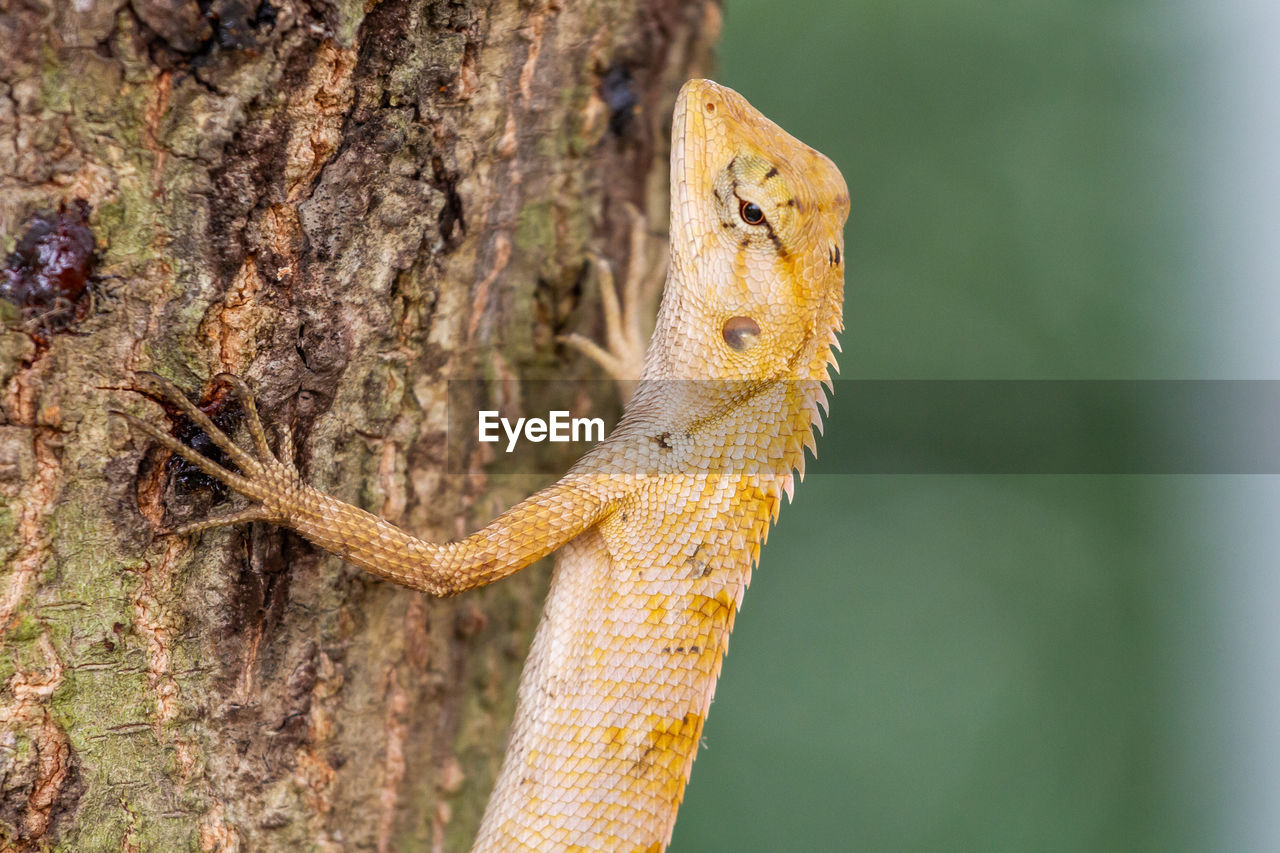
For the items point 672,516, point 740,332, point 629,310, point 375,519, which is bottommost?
point 375,519

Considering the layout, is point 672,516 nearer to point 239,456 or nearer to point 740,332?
point 740,332


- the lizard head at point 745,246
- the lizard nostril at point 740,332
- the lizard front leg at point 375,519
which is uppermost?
the lizard head at point 745,246

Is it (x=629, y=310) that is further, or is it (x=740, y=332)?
(x=629, y=310)

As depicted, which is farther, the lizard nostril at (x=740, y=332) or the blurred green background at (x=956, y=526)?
the blurred green background at (x=956, y=526)

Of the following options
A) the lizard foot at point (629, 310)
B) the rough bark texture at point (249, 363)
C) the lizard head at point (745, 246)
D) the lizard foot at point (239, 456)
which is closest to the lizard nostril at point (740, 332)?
the lizard head at point (745, 246)

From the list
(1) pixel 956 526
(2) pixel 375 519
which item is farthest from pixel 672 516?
(1) pixel 956 526

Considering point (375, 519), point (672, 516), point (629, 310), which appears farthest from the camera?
point (629, 310)

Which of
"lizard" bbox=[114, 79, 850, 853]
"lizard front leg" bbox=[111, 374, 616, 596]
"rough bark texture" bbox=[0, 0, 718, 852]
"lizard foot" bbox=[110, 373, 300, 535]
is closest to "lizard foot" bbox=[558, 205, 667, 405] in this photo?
"lizard" bbox=[114, 79, 850, 853]

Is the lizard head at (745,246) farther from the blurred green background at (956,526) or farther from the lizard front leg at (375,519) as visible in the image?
the blurred green background at (956,526)
